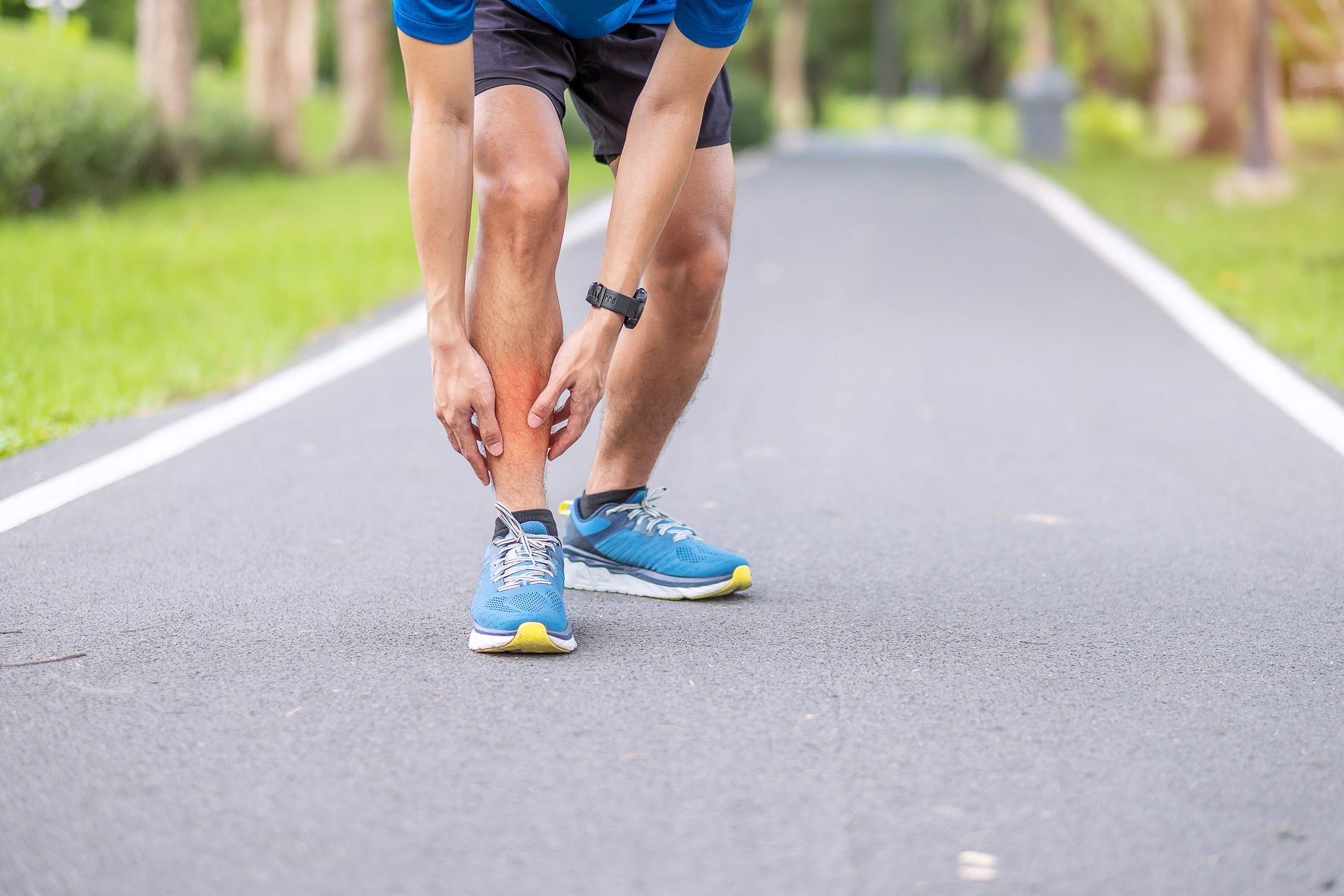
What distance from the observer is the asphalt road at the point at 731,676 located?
214 centimetres

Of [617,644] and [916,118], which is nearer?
[617,644]

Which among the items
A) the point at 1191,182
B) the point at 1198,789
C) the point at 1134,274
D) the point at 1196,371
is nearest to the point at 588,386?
the point at 1198,789

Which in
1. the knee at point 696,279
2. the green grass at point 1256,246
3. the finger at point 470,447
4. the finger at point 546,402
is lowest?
the green grass at point 1256,246

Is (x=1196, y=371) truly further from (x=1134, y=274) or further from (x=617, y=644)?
(x=617, y=644)

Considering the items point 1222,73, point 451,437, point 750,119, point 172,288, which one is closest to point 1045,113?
point 1222,73

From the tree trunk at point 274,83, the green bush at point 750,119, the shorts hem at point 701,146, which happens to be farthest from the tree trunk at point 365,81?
the shorts hem at point 701,146

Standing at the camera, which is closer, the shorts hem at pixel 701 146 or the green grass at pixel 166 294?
the shorts hem at pixel 701 146

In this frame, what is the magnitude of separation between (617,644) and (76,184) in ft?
37.0

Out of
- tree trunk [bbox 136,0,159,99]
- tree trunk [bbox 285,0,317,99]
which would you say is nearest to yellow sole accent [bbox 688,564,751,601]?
tree trunk [bbox 136,0,159,99]

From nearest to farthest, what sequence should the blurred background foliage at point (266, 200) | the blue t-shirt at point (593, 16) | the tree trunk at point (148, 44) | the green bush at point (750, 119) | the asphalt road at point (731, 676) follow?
the asphalt road at point (731, 676) < the blue t-shirt at point (593, 16) < the blurred background foliage at point (266, 200) < the tree trunk at point (148, 44) < the green bush at point (750, 119)

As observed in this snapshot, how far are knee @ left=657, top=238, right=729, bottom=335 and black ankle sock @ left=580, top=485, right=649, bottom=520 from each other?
0.40m

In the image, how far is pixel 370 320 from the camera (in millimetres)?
7688

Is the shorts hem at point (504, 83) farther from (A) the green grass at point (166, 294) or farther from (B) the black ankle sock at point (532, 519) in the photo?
(A) the green grass at point (166, 294)

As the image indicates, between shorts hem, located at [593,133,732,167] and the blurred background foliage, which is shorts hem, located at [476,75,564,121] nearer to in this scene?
shorts hem, located at [593,133,732,167]
